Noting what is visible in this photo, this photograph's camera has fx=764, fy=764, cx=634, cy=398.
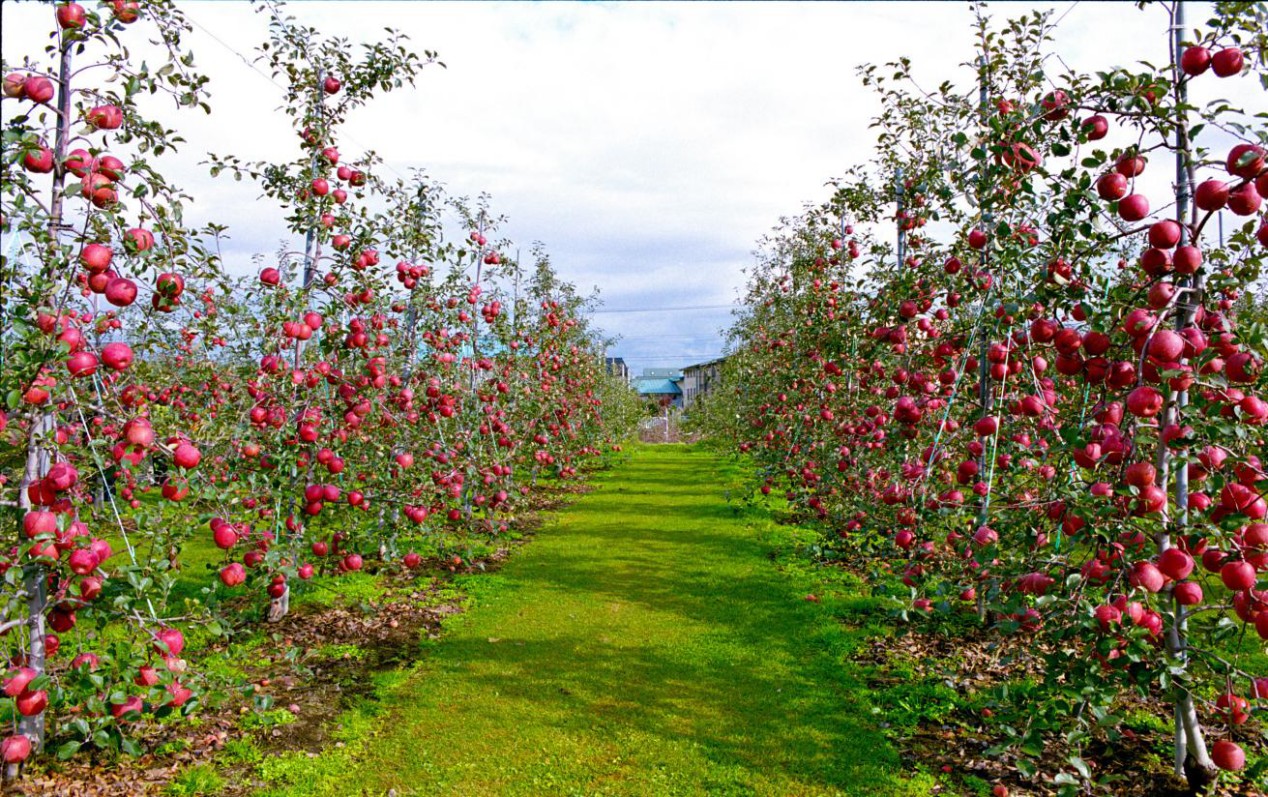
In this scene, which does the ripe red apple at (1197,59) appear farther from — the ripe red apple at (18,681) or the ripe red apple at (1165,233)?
the ripe red apple at (18,681)

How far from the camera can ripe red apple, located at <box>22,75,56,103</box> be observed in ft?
10.3

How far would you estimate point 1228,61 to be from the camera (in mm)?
2910

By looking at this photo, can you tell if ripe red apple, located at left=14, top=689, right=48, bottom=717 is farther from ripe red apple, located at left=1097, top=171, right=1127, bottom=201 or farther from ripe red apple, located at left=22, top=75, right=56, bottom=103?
ripe red apple, located at left=1097, top=171, right=1127, bottom=201

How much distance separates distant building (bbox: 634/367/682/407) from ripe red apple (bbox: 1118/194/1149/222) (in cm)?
5808

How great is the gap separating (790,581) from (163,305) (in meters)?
6.20

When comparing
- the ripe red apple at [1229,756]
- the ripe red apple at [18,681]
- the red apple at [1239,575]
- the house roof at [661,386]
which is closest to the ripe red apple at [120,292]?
the ripe red apple at [18,681]

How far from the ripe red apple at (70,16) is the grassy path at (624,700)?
357cm

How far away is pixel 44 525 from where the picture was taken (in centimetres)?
297

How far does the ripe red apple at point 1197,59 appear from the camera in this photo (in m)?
2.98

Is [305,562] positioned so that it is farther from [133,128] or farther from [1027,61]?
[1027,61]

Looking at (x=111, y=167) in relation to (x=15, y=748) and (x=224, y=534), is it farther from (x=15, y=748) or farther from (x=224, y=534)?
(x=15, y=748)

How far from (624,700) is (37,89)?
4410 mm

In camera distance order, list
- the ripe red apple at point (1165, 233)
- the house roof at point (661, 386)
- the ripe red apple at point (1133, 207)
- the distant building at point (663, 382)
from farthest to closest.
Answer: the house roof at point (661, 386) → the distant building at point (663, 382) → the ripe red apple at point (1133, 207) → the ripe red apple at point (1165, 233)

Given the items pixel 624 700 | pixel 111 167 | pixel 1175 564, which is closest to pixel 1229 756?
pixel 1175 564
